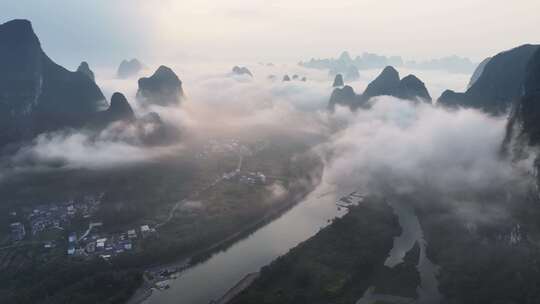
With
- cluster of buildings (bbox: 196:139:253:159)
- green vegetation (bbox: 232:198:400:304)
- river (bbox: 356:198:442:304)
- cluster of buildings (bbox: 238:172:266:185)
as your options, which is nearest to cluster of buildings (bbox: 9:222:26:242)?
green vegetation (bbox: 232:198:400:304)

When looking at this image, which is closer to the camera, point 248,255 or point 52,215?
point 248,255

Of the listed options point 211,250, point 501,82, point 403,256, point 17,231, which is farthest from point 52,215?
point 501,82

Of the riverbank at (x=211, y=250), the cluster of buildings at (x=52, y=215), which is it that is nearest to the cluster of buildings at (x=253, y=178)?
the riverbank at (x=211, y=250)

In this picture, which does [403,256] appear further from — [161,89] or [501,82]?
[161,89]

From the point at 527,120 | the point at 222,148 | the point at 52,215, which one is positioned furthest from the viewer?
the point at 222,148

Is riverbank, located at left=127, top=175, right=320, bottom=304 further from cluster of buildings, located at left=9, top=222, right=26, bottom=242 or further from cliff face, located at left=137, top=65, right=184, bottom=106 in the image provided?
cliff face, located at left=137, top=65, right=184, bottom=106

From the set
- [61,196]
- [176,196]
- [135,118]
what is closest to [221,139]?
[135,118]
